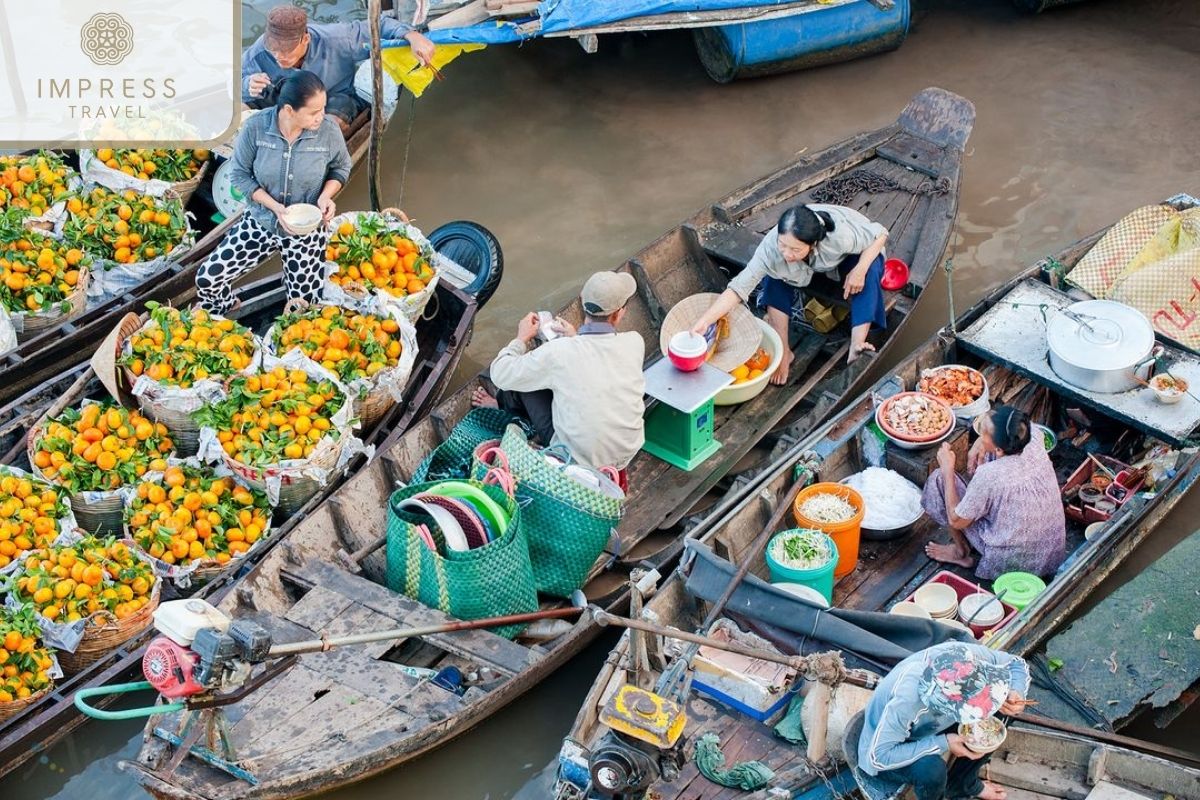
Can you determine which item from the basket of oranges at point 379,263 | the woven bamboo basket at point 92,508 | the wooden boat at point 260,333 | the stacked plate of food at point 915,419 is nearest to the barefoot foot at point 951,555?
the stacked plate of food at point 915,419

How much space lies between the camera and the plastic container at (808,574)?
210 inches

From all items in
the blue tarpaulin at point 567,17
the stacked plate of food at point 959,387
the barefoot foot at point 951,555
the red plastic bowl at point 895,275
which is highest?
the blue tarpaulin at point 567,17

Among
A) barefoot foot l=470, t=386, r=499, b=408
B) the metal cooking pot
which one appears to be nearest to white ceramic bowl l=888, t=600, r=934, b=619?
the metal cooking pot

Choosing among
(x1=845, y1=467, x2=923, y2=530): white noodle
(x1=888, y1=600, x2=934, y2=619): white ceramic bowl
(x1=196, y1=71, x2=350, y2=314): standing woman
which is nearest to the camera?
(x1=888, y1=600, x2=934, y2=619): white ceramic bowl

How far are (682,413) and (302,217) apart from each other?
201 cm

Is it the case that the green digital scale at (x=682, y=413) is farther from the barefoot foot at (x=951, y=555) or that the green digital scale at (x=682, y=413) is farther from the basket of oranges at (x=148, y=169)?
the basket of oranges at (x=148, y=169)

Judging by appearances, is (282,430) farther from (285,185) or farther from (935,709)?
(935,709)

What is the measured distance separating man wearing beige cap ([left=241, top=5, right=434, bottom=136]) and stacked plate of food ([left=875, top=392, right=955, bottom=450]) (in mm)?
3208

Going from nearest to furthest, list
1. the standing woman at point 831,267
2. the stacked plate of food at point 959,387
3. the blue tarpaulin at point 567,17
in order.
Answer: the stacked plate of food at point 959,387, the standing woman at point 831,267, the blue tarpaulin at point 567,17

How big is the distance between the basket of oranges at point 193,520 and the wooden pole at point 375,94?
2166mm

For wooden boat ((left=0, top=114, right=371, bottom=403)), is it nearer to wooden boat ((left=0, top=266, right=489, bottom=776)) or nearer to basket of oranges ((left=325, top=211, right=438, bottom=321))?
wooden boat ((left=0, top=266, right=489, bottom=776))

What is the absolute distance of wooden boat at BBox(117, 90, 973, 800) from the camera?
5.03 meters

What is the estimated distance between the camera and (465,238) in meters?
7.22

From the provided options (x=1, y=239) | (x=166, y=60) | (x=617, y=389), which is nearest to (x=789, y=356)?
(x=617, y=389)
